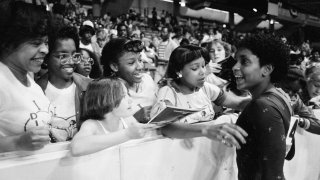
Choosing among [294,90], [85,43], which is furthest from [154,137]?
[85,43]

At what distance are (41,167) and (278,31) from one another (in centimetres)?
2184

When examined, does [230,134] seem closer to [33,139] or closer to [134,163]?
[134,163]

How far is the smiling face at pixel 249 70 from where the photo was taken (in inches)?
57.9

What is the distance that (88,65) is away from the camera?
253 cm

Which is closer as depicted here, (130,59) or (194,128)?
(194,128)

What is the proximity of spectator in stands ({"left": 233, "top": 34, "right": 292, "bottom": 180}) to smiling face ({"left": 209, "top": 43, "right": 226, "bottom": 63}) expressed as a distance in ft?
11.2

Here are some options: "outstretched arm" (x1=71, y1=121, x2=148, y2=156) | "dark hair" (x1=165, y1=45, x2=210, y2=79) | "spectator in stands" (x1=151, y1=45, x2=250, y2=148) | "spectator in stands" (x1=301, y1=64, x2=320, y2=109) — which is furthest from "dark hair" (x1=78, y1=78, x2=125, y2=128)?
"spectator in stands" (x1=301, y1=64, x2=320, y2=109)

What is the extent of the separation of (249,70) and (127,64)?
944mm

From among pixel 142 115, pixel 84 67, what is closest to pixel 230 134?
pixel 142 115

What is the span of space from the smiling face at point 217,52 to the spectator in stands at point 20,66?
357cm

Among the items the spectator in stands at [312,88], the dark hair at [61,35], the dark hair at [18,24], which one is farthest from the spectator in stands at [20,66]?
the spectator in stands at [312,88]

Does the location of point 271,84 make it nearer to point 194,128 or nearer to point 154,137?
point 194,128

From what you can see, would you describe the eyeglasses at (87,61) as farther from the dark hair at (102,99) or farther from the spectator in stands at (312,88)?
the spectator in stands at (312,88)

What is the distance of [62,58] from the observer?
1.87 metres
